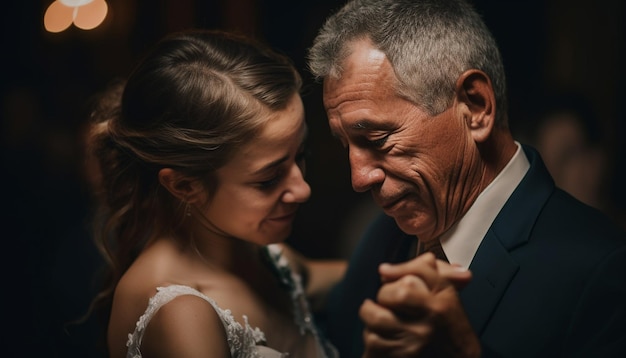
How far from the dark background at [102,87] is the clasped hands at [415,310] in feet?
2.97

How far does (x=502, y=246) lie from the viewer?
158 cm

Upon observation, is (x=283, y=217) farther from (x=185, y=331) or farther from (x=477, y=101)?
(x=477, y=101)

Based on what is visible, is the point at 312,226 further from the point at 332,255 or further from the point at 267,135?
the point at 267,135

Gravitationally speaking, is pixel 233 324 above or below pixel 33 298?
above

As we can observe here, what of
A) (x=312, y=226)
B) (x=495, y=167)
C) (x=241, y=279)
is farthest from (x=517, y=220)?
(x=312, y=226)

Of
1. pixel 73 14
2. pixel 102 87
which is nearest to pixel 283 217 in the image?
pixel 73 14

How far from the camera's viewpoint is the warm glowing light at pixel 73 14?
184 centimetres

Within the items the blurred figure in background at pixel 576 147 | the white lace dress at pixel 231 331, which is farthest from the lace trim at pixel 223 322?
the blurred figure in background at pixel 576 147

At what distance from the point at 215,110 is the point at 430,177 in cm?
61

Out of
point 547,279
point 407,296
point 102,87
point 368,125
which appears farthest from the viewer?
point 102,87

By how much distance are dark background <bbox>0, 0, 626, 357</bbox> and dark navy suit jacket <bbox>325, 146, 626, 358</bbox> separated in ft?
2.43

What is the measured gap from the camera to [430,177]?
1640 millimetres

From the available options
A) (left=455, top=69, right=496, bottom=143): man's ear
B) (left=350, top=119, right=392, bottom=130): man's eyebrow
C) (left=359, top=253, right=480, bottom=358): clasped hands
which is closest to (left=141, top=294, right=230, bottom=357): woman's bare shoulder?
(left=359, top=253, right=480, bottom=358): clasped hands

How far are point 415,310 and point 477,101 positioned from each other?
27.4 inches
